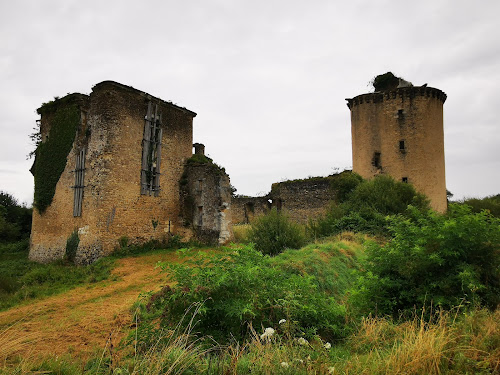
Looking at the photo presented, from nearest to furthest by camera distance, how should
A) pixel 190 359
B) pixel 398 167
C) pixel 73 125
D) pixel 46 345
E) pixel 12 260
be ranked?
pixel 190 359 → pixel 46 345 → pixel 73 125 → pixel 12 260 → pixel 398 167

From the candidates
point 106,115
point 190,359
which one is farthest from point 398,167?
point 190,359

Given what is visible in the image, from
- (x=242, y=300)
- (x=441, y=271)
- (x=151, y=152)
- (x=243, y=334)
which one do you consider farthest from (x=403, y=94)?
(x=243, y=334)

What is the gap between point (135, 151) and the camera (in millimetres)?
15656

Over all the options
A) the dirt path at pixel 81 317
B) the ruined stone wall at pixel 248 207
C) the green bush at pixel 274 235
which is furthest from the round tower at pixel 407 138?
the dirt path at pixel 81 317

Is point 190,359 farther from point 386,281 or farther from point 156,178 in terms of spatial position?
point 156,178

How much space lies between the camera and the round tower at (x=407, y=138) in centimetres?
2433

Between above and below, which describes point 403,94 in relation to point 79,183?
above

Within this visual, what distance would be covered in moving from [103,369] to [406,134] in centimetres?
2450

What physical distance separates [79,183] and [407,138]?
793 inches

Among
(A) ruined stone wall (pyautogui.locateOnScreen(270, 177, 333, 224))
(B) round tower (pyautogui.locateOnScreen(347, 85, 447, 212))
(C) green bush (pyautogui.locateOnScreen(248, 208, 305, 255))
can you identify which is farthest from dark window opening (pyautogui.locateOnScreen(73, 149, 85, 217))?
(B) round tower (pyautogui.locateOnScreen(347, 85, 447, 212))

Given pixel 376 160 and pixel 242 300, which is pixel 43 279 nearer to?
pixel 242 300

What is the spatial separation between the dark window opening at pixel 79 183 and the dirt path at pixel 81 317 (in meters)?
4.05

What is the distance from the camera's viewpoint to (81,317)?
795 cm

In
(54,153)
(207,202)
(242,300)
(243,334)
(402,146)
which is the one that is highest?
(402,146)
